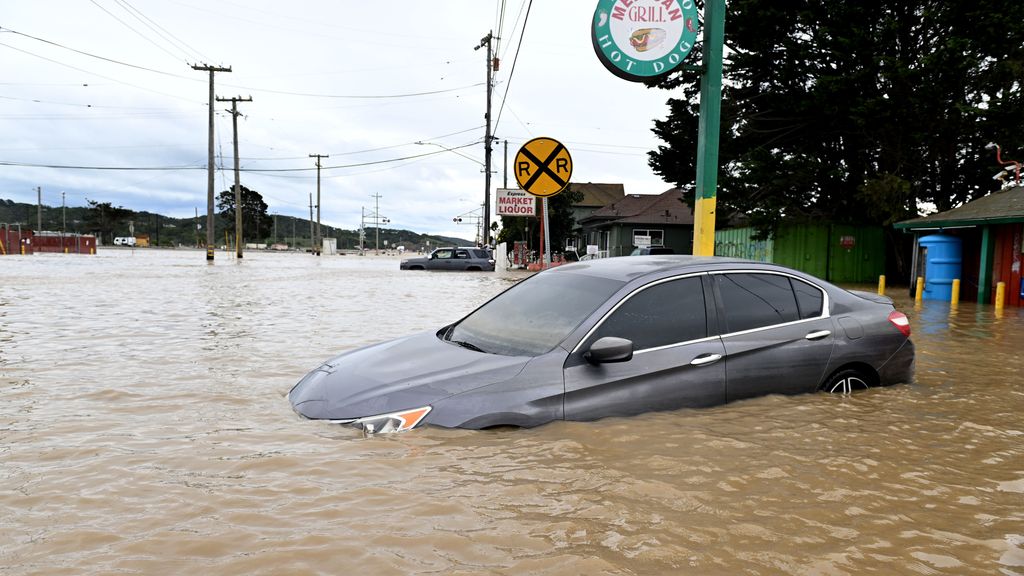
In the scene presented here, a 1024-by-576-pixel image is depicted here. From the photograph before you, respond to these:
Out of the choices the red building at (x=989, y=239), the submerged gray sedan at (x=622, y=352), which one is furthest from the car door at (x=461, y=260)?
the submerged gray sedan at (x=622, y=352)

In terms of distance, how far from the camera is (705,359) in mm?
4848

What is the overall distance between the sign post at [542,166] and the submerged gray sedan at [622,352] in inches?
139

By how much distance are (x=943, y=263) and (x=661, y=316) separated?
17487 mm

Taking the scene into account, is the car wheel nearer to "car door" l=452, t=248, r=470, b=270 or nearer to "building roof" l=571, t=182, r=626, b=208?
"car door" l=452, t=248, r=470, b=270

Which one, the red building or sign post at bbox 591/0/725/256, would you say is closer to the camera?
sign post at bbox 591/0/725/256

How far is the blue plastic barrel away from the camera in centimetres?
1862

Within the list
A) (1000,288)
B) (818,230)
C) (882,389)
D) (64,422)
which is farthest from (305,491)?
(818,230)

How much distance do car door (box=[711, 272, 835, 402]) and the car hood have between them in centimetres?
168

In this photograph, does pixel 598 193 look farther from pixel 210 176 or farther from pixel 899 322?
pixel 899 322

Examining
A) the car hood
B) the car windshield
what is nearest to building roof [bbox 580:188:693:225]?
the car windshield

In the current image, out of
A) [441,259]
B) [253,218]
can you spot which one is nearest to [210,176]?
[441,259]

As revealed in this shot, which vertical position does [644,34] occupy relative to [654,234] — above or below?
above

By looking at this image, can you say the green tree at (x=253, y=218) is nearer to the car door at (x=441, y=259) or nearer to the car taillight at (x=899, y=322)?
the car door at (x=441, y=259)

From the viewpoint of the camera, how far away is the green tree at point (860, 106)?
21.9 meters
